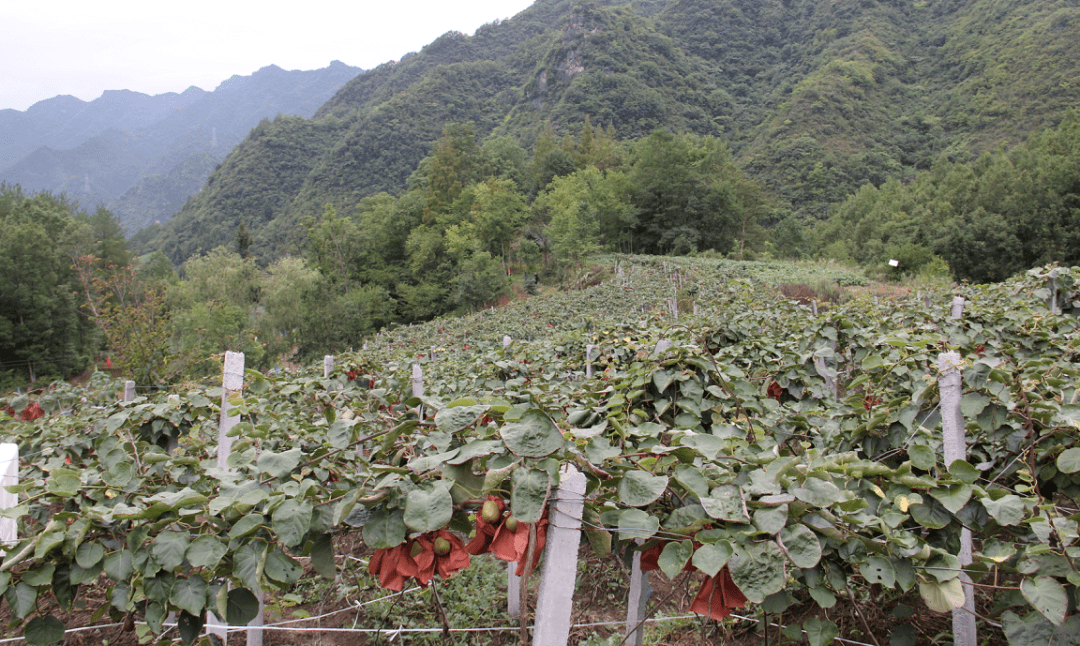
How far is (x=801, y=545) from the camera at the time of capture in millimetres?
991

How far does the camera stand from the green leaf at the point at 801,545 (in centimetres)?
96

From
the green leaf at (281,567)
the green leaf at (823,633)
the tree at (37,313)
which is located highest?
the green leaf at (281,567)

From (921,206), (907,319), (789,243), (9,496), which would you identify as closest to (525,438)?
(9,496)

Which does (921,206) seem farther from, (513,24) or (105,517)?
(513,24)

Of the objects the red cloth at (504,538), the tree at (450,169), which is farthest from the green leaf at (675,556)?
the tree at (450,169)

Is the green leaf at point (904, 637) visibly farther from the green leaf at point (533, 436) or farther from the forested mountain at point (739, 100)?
the forested mountain at point (739, 100)

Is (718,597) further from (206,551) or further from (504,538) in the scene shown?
(206,551)

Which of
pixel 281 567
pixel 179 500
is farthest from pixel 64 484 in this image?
pixel 281 567

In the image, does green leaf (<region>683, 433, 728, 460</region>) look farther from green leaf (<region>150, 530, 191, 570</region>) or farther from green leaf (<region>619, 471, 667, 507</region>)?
green leaf (<region>150, 530, 191, 570</region>)

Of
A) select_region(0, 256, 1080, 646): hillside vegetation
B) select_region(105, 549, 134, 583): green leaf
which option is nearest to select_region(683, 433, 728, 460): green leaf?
select_region(0, 256, 1080, 646): hillside vegetation

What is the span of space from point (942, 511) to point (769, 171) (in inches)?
2317

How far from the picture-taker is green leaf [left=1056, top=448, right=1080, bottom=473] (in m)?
1.18

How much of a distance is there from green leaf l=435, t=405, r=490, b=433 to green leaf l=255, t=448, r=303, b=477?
0.33 metres

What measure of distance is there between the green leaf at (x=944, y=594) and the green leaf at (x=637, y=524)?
604 millimetres
